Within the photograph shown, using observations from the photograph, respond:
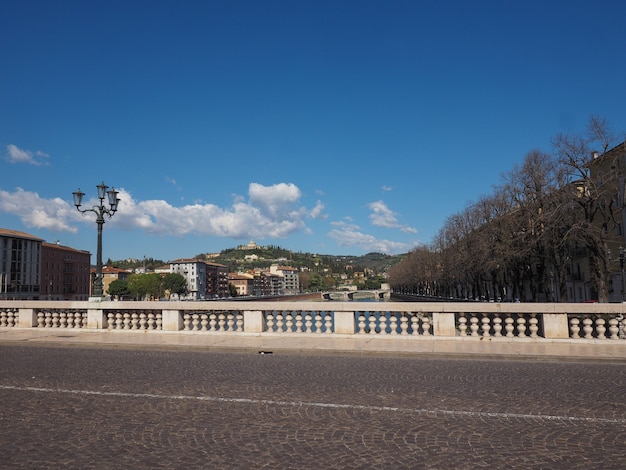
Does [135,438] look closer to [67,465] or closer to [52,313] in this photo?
[67,465]

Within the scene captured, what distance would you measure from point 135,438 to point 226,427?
1.07 meters

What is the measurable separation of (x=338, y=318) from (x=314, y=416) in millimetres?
9576

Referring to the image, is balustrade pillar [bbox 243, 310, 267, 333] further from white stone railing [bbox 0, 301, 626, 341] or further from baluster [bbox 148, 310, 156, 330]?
baluster [bbox 148, 310, 156, 330]

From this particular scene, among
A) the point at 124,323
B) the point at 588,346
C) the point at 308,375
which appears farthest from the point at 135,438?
the point at 124,323

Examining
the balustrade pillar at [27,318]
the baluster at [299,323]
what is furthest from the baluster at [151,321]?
the baluster at [299,323]

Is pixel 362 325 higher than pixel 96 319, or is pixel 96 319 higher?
pixel 96 319

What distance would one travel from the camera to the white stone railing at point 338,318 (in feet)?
47.5

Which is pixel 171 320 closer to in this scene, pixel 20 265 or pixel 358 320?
pixel 358 320

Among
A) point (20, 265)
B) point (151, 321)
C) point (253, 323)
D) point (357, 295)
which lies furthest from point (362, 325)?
point (357, 295)

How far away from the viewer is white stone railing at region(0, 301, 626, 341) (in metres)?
14.5

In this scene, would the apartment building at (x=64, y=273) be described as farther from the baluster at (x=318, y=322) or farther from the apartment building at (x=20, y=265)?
the baluster at (x=318, y=322)

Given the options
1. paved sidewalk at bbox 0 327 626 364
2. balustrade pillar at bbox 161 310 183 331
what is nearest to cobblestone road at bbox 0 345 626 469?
paved sidewalk at bbox 0 327 626 364

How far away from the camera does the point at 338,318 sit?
53.6 ft

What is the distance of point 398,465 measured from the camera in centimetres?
497
